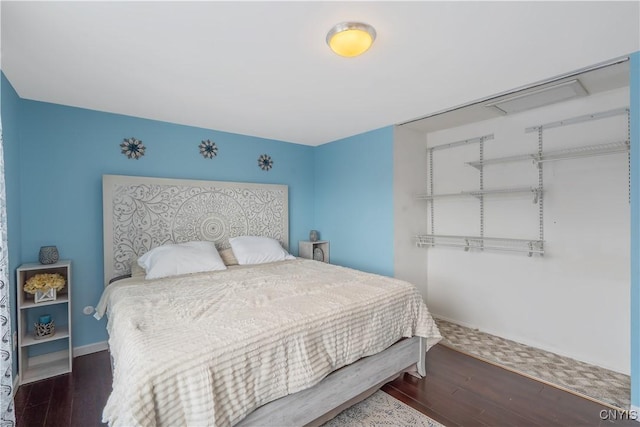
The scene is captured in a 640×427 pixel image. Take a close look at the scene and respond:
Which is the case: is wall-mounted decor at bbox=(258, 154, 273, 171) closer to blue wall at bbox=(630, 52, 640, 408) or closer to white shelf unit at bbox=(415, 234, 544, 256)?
white shelf unit at bbox=(415, 234, 544, 256)

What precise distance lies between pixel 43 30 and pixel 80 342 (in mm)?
2571

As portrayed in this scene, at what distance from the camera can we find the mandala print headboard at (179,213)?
9.41 feet

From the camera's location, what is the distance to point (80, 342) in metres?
2.76

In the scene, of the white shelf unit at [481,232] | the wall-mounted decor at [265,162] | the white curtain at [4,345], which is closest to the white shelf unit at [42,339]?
the white curtain at [4,345]

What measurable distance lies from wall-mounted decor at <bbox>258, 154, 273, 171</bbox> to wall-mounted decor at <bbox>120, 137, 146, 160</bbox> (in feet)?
4.39

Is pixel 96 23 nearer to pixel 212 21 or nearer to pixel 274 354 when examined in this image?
pixel 212 21

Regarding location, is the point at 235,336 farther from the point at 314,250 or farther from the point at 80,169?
the point at 314,250

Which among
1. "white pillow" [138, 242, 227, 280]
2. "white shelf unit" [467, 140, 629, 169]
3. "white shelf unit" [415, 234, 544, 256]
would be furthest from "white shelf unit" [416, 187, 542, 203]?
"white pillow" [138, 242, 227, 280]

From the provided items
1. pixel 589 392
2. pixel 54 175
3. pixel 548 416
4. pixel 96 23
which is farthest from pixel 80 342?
pixel 589 392

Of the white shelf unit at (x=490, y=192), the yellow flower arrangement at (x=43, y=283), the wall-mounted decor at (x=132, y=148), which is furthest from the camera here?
the wall-mounted decor at (x=132, y=148)

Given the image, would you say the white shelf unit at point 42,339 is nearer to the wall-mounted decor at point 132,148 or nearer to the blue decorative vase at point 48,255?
the blue decorative vase at point 48,255

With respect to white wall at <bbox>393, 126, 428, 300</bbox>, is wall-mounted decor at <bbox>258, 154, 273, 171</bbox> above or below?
above

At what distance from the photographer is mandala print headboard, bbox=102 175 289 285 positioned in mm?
2869

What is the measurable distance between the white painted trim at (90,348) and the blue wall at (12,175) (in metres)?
0.49
